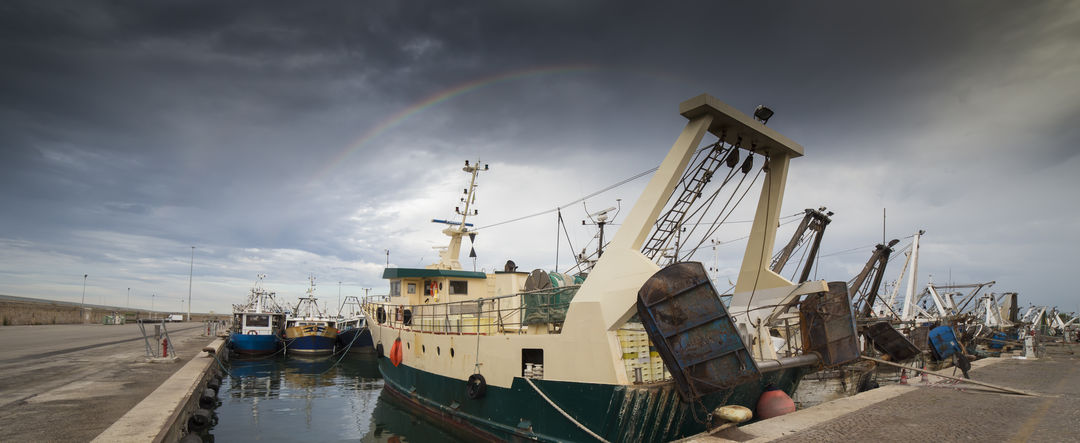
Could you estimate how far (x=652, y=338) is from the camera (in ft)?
28.4

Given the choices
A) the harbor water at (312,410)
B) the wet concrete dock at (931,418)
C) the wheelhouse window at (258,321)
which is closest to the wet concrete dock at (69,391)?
the harbor water at (312,410)

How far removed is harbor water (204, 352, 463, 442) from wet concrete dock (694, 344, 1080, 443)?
8.84m

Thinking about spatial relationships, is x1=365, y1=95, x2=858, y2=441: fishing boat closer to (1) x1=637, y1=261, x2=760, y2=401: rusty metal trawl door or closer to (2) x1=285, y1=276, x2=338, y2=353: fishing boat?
(1) x1=637, y1=261, x2=760, y2=401: rusty metal trawl door

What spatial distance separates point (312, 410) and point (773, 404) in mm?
15505

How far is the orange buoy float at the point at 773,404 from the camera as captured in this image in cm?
1157

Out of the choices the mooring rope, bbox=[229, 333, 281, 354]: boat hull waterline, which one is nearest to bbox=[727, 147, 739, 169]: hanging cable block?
the mooring rope

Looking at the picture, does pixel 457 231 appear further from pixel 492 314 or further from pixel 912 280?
pixel 912 280

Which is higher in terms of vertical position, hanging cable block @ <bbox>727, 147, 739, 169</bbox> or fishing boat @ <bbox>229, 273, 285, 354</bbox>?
hanging cable block @ <bbox>727, 147, 739, 169</bbox>

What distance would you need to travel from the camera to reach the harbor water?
48.2 ft

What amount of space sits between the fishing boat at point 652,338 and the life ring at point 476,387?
0.03 metres

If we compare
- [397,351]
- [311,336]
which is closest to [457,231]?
[397,351]

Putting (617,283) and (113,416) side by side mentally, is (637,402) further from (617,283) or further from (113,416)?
(113,416)

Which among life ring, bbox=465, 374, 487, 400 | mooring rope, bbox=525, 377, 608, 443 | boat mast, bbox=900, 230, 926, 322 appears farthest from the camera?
boat mast, bbox=900, 230, 926, 322

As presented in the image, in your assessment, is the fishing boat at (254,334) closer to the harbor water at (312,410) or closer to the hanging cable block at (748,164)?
the harbor water at (312,410)
